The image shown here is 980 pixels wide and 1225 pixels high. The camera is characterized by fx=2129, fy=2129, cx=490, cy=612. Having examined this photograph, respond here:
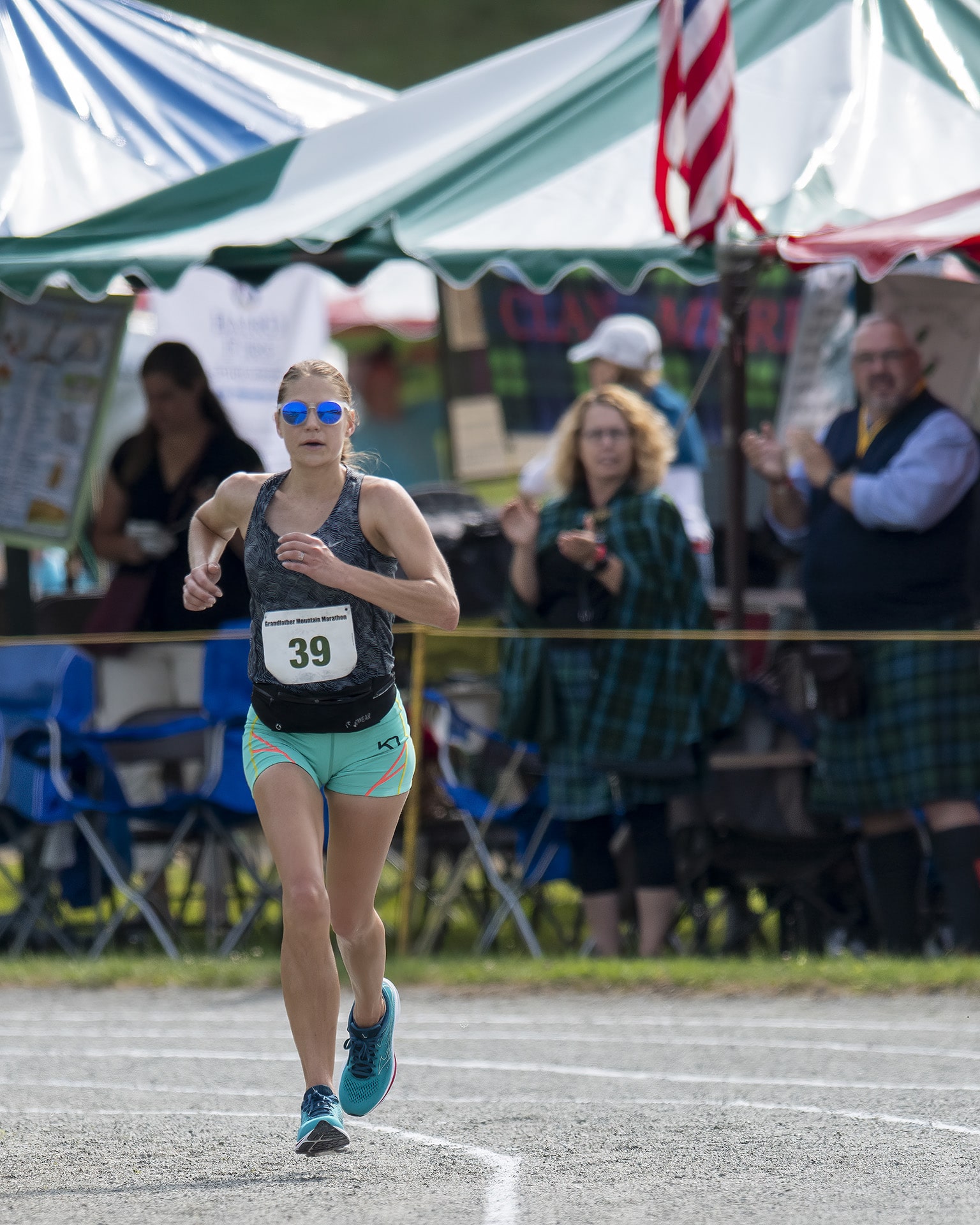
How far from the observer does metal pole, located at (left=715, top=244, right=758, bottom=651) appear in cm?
877

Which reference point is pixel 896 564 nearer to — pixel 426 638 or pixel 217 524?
→ pixel 426 638

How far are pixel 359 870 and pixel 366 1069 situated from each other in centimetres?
52

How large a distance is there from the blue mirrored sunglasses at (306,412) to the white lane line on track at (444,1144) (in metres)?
1.78

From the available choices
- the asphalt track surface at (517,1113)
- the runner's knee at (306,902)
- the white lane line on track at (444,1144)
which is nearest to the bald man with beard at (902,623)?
the asphalt track surface at (517,1113)

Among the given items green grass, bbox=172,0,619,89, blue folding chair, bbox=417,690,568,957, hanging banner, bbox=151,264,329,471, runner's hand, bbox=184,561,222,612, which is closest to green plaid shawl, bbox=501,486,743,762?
blue folding chair, bbox=417,690,568,957

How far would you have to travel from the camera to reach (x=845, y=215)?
29.3 feet

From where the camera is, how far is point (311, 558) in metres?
4.91

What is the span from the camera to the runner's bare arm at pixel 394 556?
4918 millimetres

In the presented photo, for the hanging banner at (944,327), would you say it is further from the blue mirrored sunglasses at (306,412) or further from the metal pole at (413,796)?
the blue mirrored sunglasses at (306,412)

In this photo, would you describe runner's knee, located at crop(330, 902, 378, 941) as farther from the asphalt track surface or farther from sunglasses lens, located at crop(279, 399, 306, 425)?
sunglasses lens, located at crop(279, 399, 306, 425)

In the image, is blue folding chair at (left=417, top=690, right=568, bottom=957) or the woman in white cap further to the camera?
the woman in white cap

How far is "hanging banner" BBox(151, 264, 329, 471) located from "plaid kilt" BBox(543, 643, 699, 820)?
157 inches

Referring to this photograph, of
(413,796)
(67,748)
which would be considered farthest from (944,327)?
(67,748)

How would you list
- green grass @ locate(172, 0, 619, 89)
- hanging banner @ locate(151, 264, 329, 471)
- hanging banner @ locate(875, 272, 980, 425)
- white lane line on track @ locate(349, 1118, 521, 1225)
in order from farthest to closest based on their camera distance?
green grass @ locate(172, 0, 619, 89) → hanging banner @ locate(151, 264, 329, 471) → hanging banner @ locate(875, 272, 980, 425) → white lane line on track @ locate(349, 1118, 521, 1225)
